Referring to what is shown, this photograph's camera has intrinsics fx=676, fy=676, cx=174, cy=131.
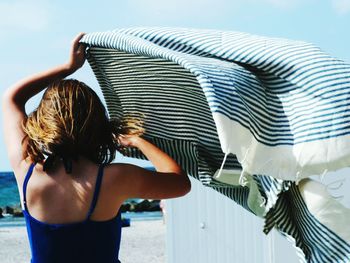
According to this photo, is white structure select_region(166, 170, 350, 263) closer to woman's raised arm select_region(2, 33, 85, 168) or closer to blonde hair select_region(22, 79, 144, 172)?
woman's raised arm select_region(2, 33, 85, 168)

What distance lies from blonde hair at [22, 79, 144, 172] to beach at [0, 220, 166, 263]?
820 centimetres

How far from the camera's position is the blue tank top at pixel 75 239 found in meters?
1.82

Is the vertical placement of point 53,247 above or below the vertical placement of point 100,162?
below

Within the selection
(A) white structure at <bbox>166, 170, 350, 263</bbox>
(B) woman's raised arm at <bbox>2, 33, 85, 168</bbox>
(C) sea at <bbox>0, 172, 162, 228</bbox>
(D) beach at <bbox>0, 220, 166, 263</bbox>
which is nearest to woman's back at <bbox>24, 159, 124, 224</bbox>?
(B) woman's raised arm at <bbox>2, 33, 85, 168</bbox>

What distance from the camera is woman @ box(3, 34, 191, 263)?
70.2 inches

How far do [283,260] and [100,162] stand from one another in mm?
3149

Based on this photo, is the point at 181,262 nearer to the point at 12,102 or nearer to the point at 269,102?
the point at 12,102

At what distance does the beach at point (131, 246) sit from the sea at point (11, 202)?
22.7 feet

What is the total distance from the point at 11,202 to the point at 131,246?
1853cm

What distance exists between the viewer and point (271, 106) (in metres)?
1.62

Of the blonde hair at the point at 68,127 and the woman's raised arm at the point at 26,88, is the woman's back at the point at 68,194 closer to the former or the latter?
the blonde hair at the point at 68,127

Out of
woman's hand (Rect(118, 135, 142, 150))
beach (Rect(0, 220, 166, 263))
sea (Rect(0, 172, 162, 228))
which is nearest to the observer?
woman's hand (Rect(118, 135, 142, 150))

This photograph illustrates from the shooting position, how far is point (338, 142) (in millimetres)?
1482

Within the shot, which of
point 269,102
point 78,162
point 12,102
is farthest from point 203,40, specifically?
point 12,102
